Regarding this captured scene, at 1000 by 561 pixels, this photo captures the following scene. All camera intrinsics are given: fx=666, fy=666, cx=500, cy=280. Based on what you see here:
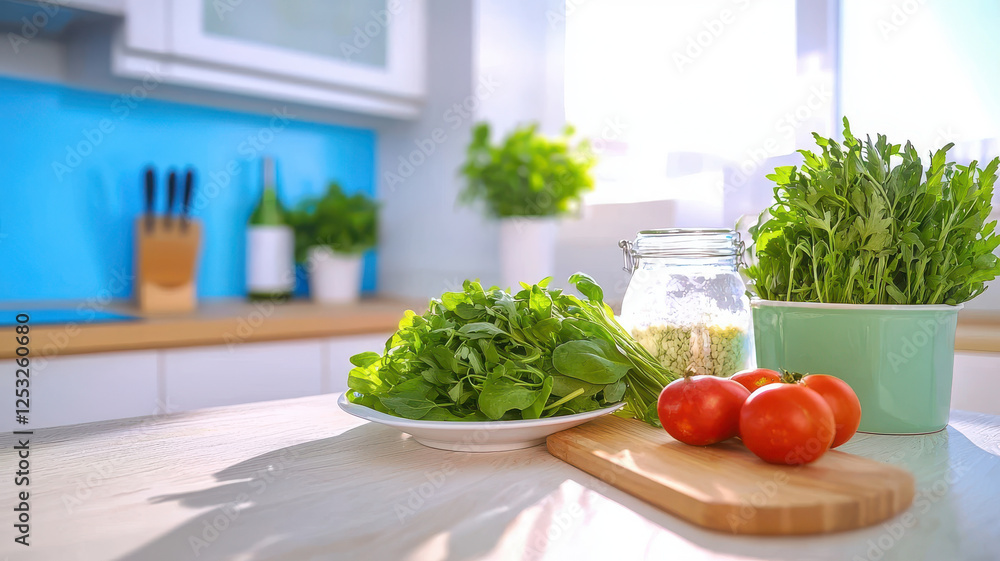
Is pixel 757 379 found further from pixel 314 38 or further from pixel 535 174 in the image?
pixel 314 38

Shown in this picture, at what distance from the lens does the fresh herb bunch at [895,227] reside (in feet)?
2.26

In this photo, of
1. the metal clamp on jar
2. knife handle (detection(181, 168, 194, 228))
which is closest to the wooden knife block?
knife handle (detection(181, 168, 194, 228))

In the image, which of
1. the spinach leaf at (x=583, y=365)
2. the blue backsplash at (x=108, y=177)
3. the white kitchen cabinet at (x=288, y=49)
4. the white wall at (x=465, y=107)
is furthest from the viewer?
the white wall at (x=465, y=107)

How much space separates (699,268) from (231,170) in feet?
5.98

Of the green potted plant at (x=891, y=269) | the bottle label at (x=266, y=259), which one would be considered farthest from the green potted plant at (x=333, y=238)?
the green potted plant at (x=891, y=269)

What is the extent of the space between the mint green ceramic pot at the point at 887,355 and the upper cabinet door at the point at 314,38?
1640mm

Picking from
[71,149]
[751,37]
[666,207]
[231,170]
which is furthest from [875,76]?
[71,149]

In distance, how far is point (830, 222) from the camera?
0.71 m

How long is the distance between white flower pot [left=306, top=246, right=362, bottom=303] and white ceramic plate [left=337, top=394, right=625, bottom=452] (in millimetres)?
1645

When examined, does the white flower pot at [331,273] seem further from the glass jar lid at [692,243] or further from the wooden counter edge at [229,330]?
the glass jar lid at [692,243]

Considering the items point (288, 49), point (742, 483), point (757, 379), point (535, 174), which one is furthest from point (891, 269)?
point (288, 49)

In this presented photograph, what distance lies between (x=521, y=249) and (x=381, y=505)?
1468 millimetres

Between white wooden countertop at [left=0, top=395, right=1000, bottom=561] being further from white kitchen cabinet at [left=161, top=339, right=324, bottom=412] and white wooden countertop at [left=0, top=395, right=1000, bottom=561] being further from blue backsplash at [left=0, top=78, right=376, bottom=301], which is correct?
blue backsplash at [left=0, top=78, right=376, bottom=301]

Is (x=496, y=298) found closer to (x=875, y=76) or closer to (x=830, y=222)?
(x=830, y=222)
